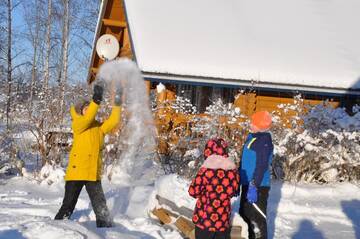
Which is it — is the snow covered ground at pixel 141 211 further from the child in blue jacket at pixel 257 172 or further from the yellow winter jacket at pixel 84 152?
the child in blue jacket at pixel 257 172

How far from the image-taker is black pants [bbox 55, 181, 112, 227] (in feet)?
17.6

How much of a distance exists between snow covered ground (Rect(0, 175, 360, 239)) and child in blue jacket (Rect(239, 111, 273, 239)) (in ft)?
2.44

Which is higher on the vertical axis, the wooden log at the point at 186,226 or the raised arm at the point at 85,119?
the raised arm at the point at 85,119

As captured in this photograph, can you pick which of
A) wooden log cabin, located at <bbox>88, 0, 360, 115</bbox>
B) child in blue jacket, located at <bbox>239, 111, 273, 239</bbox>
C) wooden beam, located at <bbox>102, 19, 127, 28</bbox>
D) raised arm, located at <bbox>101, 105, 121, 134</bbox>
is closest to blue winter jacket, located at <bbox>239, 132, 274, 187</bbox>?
child in blue jacket, located at <bbox>239, 111, 273, 239</bbox>

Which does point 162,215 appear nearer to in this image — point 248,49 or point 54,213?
point 54,213

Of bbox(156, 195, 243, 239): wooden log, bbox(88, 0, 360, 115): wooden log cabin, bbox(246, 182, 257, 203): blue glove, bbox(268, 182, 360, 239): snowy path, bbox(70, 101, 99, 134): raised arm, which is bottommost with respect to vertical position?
bbox(268, 182, 360, 239): snowy path

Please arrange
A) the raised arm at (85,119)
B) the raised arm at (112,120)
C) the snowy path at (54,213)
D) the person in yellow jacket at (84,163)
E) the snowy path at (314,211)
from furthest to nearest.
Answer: the snowy path at (314,211) → the raised arm at (112,120) → the person in yellow jacket at (84,163) → the raised arm at (85,119) → the snowy path at (54,213)

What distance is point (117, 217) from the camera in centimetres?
611

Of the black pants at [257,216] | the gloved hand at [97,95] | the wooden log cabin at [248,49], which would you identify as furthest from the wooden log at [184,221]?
the wooden log cabin at [248,49]

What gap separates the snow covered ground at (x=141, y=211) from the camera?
463 centimetres

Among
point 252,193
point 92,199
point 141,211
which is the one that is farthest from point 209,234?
point 141,211

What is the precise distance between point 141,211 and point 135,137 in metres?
→ 2.62

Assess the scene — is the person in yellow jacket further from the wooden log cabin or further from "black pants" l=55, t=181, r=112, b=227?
the wooden log cabin

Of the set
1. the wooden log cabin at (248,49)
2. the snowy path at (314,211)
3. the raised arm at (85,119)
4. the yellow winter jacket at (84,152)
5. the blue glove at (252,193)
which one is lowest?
the snowy path at (314,211)
